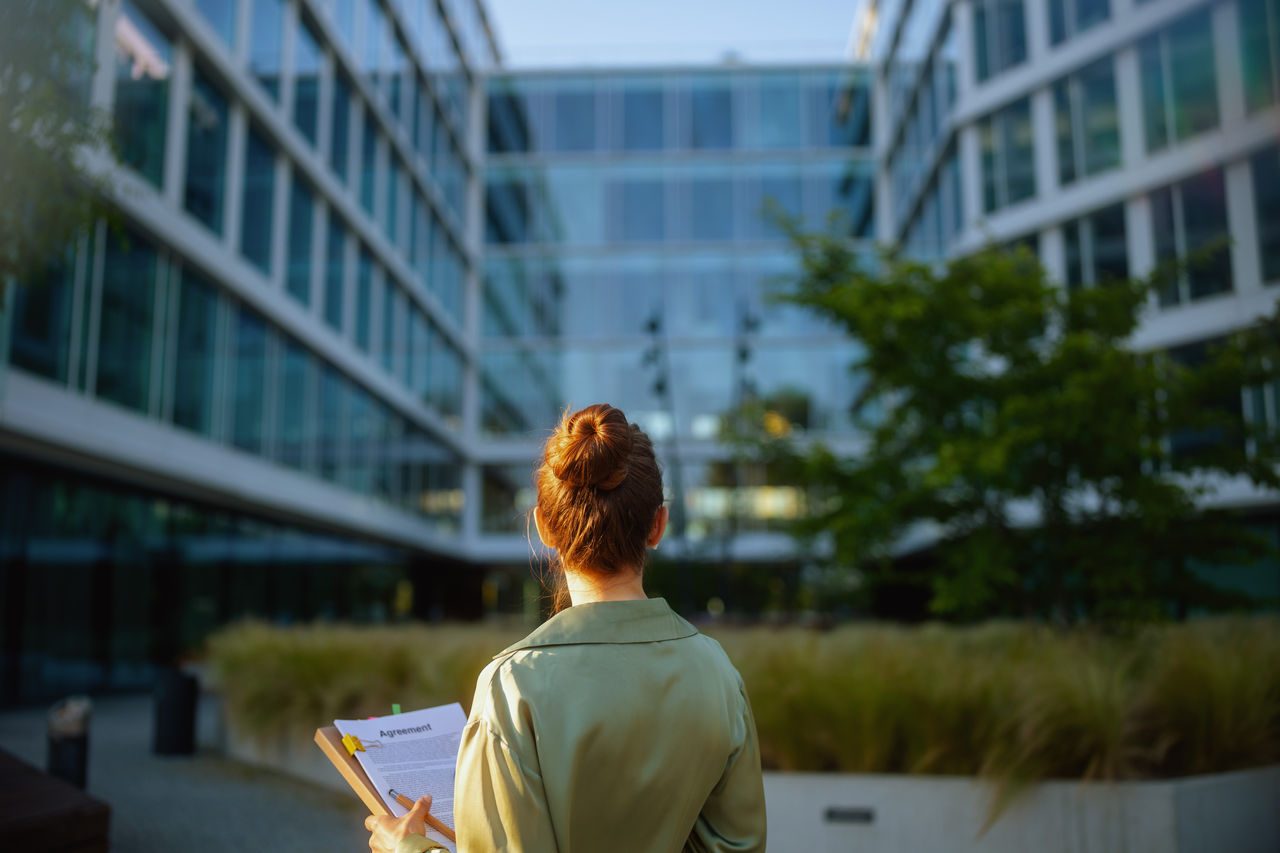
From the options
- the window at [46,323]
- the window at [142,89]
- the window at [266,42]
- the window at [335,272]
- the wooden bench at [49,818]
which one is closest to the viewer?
the wooden bench at [49,818]

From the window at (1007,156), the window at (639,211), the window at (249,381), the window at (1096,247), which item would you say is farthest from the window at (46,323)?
the window at (639,211)

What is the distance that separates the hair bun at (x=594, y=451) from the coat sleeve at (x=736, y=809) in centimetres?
51

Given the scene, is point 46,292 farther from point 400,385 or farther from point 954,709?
point 400,385

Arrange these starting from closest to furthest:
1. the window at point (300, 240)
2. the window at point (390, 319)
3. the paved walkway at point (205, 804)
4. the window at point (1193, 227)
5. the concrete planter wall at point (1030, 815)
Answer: the concrete planter wall at point (1030, 815), the paved walkway at point (205, 804), the window at point (1193, 227), the window at point (300, 240), the window at point (390, 319)

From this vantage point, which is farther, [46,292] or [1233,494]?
[1233,494]

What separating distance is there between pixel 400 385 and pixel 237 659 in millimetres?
18229

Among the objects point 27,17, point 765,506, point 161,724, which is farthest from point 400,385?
point 27,17

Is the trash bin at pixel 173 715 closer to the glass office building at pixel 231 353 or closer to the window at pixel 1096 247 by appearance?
the glass office building at pixel 231 353

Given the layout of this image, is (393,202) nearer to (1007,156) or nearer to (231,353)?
(231,353)

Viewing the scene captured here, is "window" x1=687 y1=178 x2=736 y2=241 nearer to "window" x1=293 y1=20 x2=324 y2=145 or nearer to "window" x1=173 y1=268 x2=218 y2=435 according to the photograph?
"window" x1=293 y1=20 x2=324 y2=145

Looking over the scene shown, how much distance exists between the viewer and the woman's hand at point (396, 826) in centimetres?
197

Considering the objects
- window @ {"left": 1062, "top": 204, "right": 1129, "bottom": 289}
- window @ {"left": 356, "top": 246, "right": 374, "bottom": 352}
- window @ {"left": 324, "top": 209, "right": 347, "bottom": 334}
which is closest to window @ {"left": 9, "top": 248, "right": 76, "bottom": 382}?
window @ {"left": 324, "top": 209, "right": 347, "bottom": 334}

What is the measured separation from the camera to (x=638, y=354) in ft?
115

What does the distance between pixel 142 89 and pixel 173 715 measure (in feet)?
30.8
